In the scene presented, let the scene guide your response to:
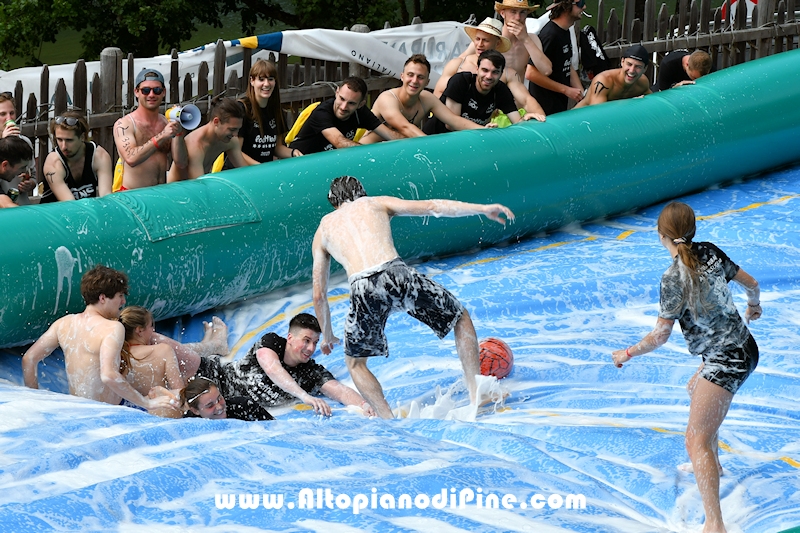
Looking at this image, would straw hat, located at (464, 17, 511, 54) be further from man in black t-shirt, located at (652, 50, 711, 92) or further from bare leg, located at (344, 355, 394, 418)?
bare leg, located at (344, 355, 394, 418)

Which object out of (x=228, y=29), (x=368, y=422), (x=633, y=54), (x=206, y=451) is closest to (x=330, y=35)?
(x=633, y=54)

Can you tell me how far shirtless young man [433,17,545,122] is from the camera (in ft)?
25.2

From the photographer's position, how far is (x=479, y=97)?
759 cm

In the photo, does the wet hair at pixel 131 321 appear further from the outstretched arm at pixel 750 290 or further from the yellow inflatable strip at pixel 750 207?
the yellow inflatable strip at pixel 750 207

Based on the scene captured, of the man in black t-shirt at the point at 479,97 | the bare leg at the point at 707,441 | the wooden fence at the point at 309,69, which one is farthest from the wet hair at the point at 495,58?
the bare leg at the point at 707,441

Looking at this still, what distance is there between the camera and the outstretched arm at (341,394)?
518cm

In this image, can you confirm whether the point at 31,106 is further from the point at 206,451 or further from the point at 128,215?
the point at 206,451

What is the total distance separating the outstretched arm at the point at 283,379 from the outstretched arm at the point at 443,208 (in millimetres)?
916

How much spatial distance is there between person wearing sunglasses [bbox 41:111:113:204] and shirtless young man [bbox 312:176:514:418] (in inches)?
69.0

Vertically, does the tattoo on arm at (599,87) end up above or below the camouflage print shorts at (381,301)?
above

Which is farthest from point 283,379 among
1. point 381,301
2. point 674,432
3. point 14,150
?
point 14,150

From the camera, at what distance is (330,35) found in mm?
8797

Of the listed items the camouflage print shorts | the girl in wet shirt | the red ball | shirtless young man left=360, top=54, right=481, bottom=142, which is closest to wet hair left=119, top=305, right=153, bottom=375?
the camouflage print shorts

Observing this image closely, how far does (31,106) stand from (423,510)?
4.78 m
